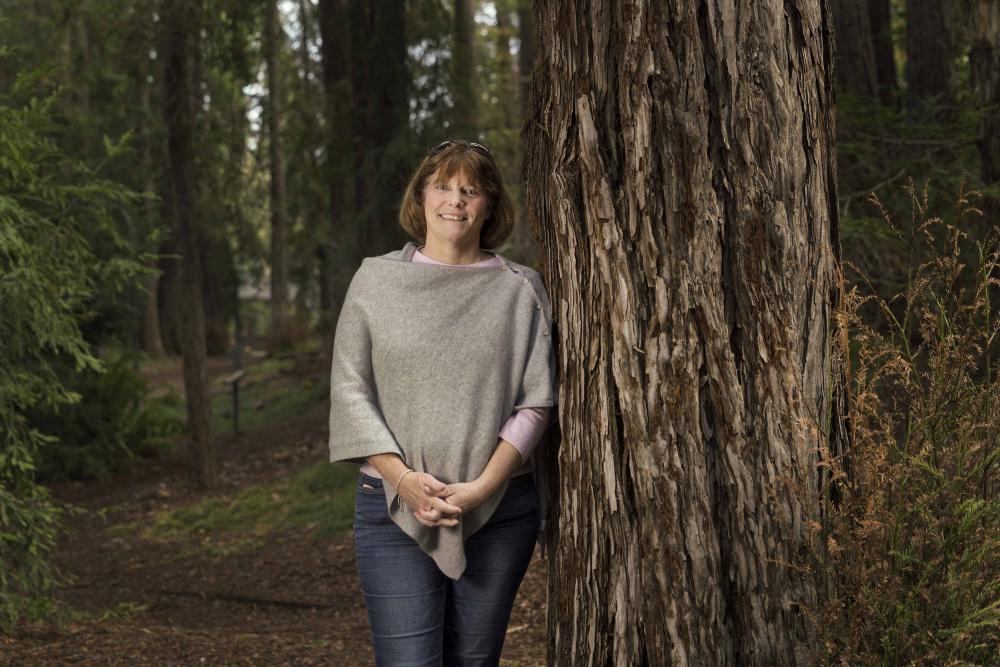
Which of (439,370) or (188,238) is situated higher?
(188,238)

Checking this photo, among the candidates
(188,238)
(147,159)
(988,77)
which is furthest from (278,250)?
(988,77)

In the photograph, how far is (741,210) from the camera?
296 cm

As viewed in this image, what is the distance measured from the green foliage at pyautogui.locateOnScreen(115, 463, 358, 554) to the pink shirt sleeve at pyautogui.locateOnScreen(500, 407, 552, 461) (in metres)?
7.42

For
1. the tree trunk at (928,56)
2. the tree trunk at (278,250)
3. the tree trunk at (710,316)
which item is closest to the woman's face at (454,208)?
the tree trunk at (710,316)

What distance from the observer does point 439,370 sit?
10.4 feet

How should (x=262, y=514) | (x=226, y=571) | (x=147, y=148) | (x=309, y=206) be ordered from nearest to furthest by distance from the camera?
(x=226, y=571) < (x=262, y=514) < (x=309, y=206) < (x=147, y=148)

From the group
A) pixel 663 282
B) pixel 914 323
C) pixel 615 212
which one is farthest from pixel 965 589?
pixel 914 323

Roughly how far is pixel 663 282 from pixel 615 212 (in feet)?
0.76

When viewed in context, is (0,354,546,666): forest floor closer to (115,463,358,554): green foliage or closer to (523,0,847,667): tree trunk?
(115,463,358,554): green foliage

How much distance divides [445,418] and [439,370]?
134 millimetres

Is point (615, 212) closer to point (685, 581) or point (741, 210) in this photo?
point (741, 210)

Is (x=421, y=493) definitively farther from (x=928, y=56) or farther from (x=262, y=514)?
(x=928, y=56)

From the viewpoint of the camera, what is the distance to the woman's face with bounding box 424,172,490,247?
3.29 metres

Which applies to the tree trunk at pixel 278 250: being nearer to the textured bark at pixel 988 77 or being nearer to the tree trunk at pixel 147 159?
the tree trunk at pixel 147 159
